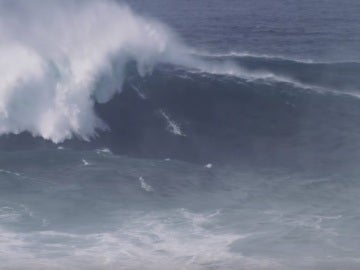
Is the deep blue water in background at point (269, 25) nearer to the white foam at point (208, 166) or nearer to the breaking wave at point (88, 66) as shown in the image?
the breaking wave at point (88, 66)

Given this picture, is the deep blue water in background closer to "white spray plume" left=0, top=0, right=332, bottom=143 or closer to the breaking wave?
the breaking wave

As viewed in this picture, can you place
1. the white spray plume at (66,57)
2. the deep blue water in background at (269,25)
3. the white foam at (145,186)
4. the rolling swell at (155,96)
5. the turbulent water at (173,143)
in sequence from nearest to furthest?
1. the turbulent water at (173,143)
2. the white foam at (145,186)
3. the rolling swell at (155,96)
4. the white spray plume at (66,57)
5. the deep blue water in background at (269,25)

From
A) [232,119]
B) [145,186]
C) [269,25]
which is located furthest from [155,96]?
[269,25]

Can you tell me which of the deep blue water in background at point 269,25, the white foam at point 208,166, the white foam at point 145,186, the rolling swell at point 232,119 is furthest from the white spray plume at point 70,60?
the white foam at point 208,166

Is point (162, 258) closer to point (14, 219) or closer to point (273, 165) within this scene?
point (14, 219)

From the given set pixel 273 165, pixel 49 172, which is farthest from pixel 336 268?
pixel 49 172

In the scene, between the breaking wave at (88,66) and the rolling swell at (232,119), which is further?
the breaking wave at (88,66)
